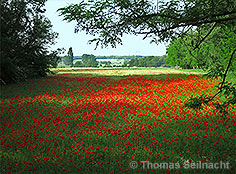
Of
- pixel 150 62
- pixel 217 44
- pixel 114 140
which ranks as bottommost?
pixel 114 140

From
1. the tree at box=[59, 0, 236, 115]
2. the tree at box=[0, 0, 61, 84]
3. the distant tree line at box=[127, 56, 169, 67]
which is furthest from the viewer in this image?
the distant tree line at box=[127, 56, 169, 67]

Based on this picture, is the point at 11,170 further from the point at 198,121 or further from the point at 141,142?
the point at 198,121

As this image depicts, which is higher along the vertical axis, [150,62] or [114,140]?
[150,62]

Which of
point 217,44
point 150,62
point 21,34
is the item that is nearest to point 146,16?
point 217,44

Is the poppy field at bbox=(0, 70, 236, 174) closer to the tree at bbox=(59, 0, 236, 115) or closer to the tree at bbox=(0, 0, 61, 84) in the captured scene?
the tree at bbox=(59, 0, 236, 115)

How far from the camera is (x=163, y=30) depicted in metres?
3.95

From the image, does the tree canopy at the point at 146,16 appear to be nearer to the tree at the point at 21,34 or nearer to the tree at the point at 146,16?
the tree at the point at 146,16

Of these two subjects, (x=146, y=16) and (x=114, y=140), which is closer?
(x=146, y=16)

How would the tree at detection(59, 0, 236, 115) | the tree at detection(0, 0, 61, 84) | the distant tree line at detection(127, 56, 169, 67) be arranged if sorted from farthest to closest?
1. the distant tree line at detection(127, 56, 169, 67)
2. the tree at detection(0, 0, 61, 84)
3. the tree at detection(59, 0, 236, 115)

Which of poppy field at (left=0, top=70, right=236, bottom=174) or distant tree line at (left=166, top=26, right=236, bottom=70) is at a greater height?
distant tree line at (left=166, top=26, right=236, bottom=70)

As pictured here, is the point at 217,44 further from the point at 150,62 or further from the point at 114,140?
the point at 150,62

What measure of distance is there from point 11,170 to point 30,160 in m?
0.43

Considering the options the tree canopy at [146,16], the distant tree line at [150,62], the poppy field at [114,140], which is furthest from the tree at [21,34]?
the distant tree line at [150,62]

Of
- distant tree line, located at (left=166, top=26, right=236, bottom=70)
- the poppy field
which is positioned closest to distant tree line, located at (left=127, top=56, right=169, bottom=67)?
distant tree line, located at (left=166, top=26, right=236, bottom=70)
